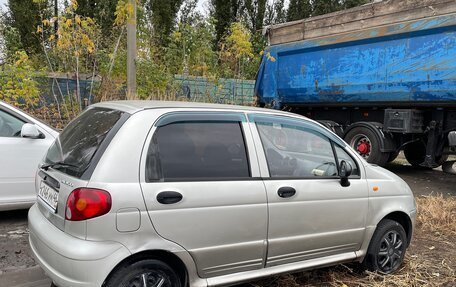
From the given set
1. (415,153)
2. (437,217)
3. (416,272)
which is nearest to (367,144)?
(415,153)

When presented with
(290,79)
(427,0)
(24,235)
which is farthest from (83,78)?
(427,0)

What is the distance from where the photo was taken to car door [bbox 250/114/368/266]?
339 centimetres

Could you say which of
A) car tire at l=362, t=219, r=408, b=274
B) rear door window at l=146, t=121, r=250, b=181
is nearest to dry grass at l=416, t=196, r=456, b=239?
car tire at l=362, t=219, r=408, b=274

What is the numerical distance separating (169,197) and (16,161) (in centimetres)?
289

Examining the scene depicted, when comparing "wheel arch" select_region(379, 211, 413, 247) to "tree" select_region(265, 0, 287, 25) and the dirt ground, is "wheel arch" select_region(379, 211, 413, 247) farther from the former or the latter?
"tree" select_region(265, 0, 287, 25)

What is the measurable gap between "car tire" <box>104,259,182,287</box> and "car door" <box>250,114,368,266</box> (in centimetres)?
81

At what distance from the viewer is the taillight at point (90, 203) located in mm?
2703

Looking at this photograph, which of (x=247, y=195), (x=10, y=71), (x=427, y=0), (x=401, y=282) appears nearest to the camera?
(x=247, y=195)

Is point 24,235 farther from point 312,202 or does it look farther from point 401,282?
point 401,282

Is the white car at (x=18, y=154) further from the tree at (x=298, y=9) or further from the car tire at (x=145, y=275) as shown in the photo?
the tree at (x=298, y=9)

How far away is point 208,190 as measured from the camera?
10.0ft

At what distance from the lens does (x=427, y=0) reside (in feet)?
25.5

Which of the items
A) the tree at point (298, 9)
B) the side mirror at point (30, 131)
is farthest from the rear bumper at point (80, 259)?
the tree at point (298, 9)

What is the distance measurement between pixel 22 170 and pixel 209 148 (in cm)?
285
